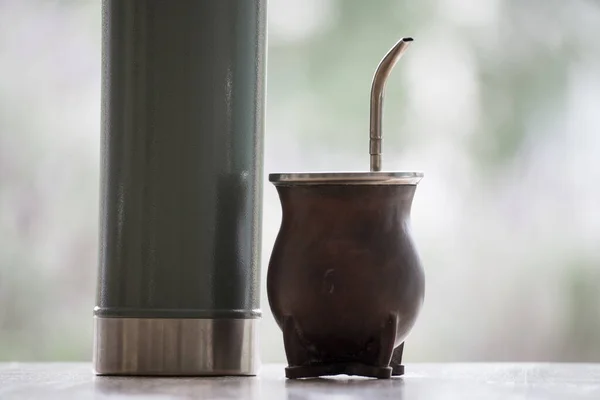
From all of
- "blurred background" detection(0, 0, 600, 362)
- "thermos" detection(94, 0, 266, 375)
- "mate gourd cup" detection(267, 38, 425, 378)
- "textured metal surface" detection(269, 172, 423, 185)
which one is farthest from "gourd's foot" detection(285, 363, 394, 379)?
"blurred background" detection(0, 0, 600, 362)

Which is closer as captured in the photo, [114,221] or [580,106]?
[114,221]

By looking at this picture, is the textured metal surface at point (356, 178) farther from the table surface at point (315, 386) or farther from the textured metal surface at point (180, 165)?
the table surface at point (315, 386)

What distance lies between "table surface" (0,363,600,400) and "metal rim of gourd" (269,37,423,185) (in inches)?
8.8

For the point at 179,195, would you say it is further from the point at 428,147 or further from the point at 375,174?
the point at 428,147

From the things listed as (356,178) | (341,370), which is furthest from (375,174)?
(341,370)

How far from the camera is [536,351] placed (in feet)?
10.9

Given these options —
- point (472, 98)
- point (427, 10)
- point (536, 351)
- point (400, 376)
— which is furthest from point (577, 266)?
point (400, 376)

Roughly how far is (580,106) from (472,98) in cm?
30

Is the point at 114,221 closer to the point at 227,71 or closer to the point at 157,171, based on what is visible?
the point at 157,171

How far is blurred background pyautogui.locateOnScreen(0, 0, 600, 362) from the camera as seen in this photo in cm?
329

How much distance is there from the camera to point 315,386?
127 cm

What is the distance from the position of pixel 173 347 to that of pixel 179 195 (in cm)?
18

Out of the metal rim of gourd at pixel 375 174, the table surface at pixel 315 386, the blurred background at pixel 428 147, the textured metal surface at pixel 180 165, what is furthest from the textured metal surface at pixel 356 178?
the blurred background at pixel 428 147

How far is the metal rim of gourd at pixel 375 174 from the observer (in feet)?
4.37
